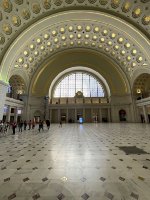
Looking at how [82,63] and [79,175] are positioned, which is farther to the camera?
[82,63]

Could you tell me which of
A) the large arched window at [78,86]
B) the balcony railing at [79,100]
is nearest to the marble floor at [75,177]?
the balcony railing at [79,100]

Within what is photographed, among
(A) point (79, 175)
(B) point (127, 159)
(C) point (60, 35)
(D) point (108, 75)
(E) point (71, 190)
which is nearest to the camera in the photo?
(E) point (71, 190)

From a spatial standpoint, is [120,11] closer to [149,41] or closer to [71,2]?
[149,41]

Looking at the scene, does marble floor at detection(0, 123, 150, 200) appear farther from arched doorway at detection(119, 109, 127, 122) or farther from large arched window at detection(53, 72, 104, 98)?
large arched window at detection(53, 72, 104, 98)

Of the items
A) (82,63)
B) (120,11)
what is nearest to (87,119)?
(82,63)

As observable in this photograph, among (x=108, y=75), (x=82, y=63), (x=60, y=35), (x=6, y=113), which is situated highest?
(x=60, y=35)

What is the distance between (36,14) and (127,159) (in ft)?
72.0

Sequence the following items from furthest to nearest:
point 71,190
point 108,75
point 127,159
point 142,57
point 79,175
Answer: point 108,75 < point 142,57 < point 127,159 < point 79,175 < point 71,190

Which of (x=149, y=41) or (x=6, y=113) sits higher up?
(x=149, y=41)

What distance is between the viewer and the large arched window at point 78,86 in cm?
3638

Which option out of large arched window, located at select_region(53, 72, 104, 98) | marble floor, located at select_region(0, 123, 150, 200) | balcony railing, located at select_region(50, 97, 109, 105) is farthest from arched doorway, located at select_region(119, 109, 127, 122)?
marble floor, located at select_region(0, 123, 150, 200)

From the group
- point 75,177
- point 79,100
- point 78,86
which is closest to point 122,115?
point 79,100

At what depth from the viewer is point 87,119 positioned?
109ft

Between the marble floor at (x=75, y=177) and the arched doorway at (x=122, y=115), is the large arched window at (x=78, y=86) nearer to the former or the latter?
the arched doorway at (x=122, y=115)
